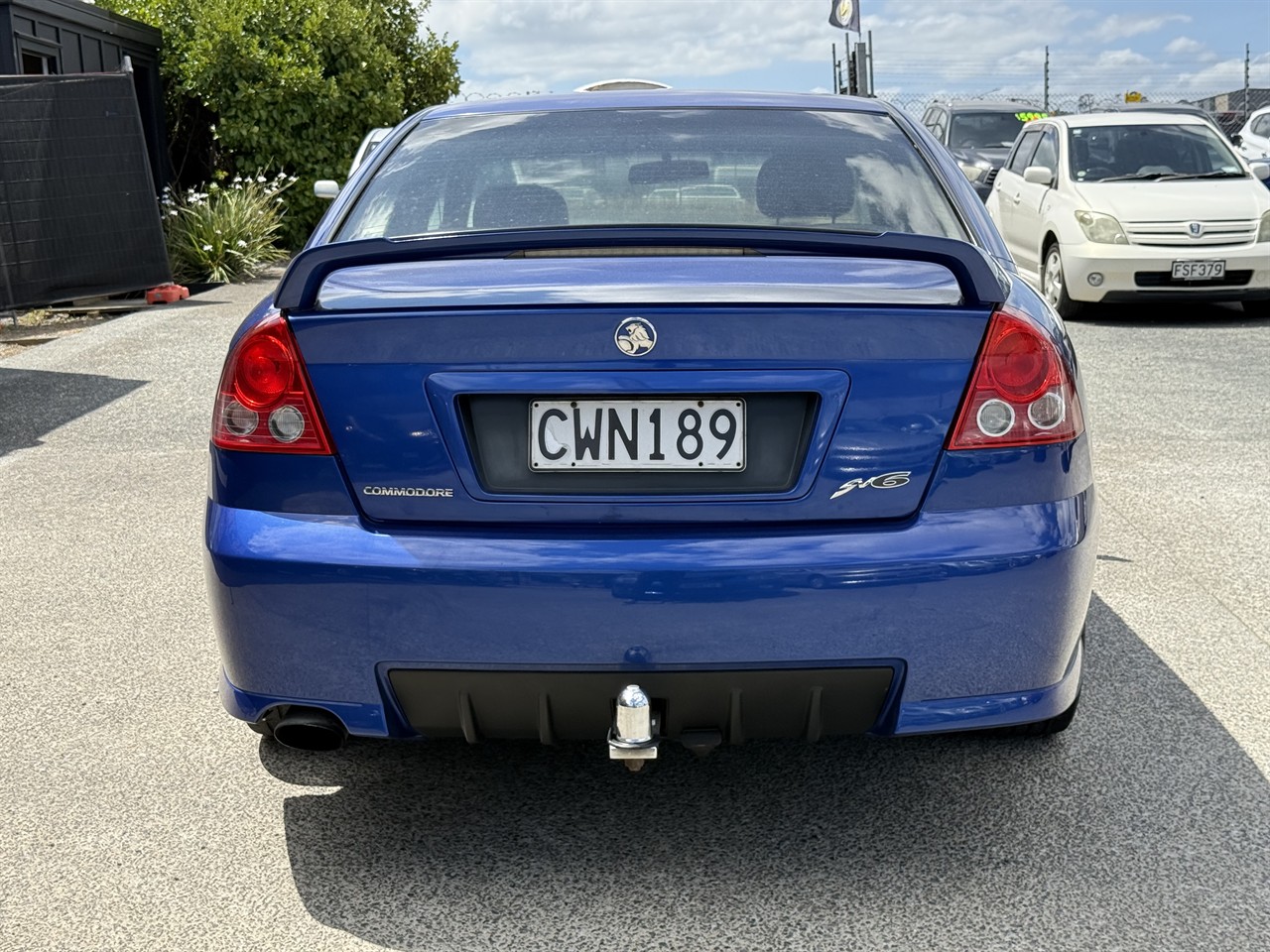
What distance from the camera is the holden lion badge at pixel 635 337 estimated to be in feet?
8.92

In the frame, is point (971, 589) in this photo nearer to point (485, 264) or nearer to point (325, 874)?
point (485, 264)

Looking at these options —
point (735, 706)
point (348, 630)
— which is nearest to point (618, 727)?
point (735, 706)

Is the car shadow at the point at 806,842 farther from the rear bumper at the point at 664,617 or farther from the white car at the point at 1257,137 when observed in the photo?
the white car at the point at 1257,137

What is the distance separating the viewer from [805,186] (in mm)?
3482

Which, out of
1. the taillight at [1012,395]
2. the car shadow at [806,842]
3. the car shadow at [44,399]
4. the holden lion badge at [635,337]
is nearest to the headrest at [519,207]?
the holden lion badge at [635,337]

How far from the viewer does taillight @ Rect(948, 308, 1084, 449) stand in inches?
110

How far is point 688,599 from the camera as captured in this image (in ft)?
8.82

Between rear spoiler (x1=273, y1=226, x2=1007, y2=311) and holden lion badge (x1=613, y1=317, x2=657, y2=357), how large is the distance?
26 cm

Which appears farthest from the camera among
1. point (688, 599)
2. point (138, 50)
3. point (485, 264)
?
point (138, 50)

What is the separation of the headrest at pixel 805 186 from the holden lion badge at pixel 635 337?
76cm

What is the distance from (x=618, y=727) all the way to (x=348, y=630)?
0.53m

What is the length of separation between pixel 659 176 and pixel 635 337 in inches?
35.7

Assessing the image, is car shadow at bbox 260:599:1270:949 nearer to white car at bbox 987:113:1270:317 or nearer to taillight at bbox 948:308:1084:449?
taillight at bbox 948:308:1084:449

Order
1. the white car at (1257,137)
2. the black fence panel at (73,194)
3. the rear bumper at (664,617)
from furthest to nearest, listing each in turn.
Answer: the white car at (1257,137) < the black fence panel at (73,194) < the rear bumper at (664,617)
